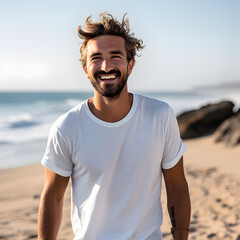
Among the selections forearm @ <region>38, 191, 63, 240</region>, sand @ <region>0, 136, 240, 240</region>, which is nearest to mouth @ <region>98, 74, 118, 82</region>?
forearm @ <region>38, 191, 63, 240</region>

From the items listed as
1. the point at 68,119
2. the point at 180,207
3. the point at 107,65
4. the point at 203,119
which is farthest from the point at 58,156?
the point at 203,119

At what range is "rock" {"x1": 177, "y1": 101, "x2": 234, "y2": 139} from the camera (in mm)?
11500

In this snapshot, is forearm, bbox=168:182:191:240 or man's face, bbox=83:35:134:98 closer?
man's face, bbox=83:35:134:98

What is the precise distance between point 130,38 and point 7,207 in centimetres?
441

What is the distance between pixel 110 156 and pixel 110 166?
0.06m

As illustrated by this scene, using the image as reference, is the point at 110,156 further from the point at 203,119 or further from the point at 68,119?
the point at 203,119

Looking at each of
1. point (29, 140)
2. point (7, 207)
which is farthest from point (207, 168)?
point (29, 140)

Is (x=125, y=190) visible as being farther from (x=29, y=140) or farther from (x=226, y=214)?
(x=29, y=140)

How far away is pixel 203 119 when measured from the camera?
1192 cm

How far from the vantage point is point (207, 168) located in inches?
291

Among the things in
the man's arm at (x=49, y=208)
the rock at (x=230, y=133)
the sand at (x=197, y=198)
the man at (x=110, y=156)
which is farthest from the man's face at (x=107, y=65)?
the rock at (x=230, y=133)

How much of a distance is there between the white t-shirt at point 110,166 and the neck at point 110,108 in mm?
42

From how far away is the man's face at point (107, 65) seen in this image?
203 cm

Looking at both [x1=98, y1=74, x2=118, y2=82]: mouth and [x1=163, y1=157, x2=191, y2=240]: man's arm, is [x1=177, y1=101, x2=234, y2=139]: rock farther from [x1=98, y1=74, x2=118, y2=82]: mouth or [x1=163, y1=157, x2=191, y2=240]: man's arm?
[x1=98, y1=74, x2=118, y2=82]: mouth
